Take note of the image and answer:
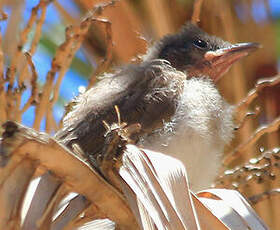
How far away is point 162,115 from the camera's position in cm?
266

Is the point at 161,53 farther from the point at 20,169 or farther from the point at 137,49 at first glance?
the point at 20,169

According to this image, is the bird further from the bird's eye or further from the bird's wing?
the bird's eye

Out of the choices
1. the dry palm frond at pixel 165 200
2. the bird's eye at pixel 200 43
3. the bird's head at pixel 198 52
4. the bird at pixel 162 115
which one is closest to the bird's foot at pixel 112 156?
the dry palm frond at pixel 165 200

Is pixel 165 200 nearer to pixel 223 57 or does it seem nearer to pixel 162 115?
pixel 162 115

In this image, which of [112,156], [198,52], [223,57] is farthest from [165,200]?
[198,52]

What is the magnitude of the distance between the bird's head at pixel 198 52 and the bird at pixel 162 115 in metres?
0.12

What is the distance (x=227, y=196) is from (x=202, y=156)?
0.95 m

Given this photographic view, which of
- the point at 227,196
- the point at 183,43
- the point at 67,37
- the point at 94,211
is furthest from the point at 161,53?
the point at 94,211

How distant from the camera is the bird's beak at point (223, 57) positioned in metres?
3.30

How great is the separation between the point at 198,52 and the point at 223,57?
0.18 m

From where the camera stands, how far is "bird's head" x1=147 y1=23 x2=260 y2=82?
337 cm

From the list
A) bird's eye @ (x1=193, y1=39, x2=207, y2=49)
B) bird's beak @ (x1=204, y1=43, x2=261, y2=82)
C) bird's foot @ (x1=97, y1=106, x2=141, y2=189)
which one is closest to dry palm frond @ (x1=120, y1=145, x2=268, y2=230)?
bird's foot @ (x1=97, y1=106, x2=141, y2=189)

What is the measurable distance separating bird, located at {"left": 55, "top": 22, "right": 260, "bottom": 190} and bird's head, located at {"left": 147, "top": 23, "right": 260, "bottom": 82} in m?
0.12

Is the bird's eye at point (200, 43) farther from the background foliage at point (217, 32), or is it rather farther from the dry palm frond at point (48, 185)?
the dry palm frond at point (48, 185)
